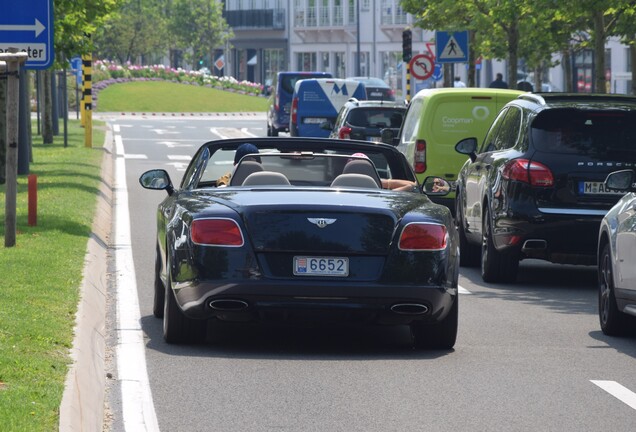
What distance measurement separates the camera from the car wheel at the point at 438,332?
10.4 metres

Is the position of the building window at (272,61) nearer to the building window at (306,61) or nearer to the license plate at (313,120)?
the building window at (306,61)

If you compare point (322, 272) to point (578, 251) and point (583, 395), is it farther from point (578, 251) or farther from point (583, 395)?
point (578, 251)

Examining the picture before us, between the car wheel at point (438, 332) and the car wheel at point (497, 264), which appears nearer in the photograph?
the car wheel at point (438, 332)

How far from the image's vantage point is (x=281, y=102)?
52.7m

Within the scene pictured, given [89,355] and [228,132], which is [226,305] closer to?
[89,355]

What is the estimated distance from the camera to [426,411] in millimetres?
8266

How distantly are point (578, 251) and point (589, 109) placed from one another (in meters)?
1.21

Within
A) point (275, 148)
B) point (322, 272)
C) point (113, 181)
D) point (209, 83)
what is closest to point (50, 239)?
point (275, 148)

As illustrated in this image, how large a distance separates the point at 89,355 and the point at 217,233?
1.07m

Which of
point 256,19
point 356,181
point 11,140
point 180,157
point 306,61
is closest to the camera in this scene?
point 356,181

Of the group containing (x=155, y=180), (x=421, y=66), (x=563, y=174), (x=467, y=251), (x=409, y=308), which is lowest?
(x=467, y=251)

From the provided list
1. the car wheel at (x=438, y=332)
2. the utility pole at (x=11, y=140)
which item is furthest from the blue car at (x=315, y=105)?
the car wheel at (x=438, y=332)

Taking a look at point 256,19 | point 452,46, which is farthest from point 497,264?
point 256,19

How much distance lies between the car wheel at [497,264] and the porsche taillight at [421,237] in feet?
15.9
